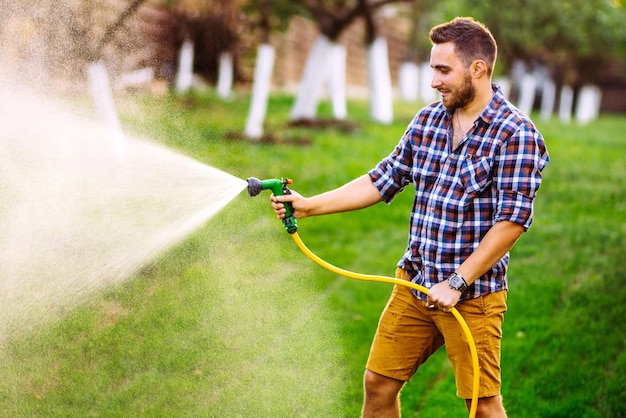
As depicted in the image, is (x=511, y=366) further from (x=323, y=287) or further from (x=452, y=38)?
(x=452, y=38)

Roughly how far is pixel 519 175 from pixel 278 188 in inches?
38.4

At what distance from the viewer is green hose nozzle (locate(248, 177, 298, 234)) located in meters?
3.28

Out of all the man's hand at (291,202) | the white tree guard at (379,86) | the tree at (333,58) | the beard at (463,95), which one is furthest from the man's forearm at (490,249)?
the white tree guard at (379,86)

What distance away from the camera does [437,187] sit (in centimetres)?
324

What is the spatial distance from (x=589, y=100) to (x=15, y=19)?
22.9m

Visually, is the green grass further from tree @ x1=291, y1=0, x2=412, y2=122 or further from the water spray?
tree @ x1=291, y1=0, x2=412, y2=122

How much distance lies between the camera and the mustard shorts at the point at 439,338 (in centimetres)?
322

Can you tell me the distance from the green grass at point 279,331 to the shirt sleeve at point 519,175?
5.77 feet

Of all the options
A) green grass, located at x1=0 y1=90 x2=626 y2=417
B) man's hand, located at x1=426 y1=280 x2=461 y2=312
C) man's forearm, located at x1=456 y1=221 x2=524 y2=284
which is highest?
man's forearm, located at x1=456 y1=221 x2=524 y2=284

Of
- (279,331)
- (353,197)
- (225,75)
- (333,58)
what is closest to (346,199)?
(353,197)

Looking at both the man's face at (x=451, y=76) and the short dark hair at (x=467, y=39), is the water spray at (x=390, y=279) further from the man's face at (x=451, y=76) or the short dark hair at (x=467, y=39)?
the short dark hair at (x=467, y=39)

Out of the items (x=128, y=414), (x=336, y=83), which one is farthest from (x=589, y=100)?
(x=128, y=414)

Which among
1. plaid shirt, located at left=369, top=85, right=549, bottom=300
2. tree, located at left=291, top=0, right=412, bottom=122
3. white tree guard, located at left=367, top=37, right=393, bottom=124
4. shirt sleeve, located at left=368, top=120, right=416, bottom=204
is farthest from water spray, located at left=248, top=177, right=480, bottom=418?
white tree guard, located at left=367, top=37, right=393, bottom=124

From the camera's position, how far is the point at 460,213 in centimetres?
319
